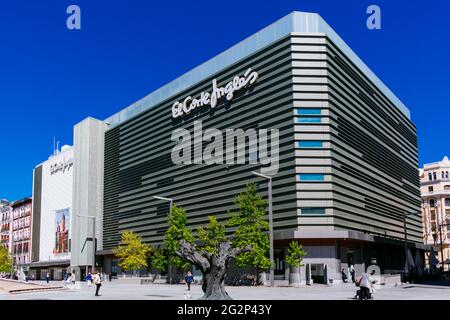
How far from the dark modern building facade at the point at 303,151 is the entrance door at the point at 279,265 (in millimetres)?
110

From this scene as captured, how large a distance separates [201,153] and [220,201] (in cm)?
730

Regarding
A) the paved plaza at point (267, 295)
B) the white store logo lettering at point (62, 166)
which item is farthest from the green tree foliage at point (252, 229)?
the white store logo lettering at point (62, 166)

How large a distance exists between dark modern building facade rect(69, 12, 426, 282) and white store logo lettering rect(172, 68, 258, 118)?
0.34 m

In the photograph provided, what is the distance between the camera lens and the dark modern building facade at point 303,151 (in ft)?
171

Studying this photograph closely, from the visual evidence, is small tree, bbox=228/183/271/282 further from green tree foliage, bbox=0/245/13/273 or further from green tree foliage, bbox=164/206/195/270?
green tree foliage, bbox=0/245/13/273

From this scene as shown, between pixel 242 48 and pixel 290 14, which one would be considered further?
pixel 242 48

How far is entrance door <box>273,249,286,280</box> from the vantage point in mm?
53125

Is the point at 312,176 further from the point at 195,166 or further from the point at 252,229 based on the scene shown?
the point at 195,166

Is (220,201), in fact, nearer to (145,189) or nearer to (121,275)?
(145,189)

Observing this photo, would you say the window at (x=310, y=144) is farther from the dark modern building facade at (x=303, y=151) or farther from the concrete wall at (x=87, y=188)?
the concrete wall at (x=87, y=188)

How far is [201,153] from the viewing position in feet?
212

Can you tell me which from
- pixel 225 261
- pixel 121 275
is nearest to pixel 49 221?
pixel 121 275

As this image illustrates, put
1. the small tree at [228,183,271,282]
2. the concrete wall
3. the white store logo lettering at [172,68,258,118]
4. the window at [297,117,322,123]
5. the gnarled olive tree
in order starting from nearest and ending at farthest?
the gnarled olive tree < the small tree at [228,183,271,282] < the window at [297,117,322,123] < the white store logo lettering at [172,68,258,118] < the concrete wall

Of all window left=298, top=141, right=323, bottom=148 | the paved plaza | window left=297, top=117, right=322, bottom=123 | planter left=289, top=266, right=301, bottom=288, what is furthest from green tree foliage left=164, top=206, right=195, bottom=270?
window left=297, top=117, right=322, bottom=123
